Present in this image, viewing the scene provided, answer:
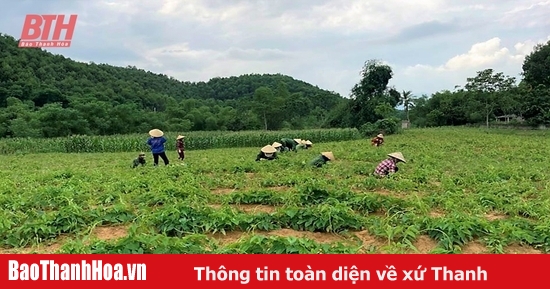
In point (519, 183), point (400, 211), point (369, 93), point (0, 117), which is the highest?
point (369, 93)

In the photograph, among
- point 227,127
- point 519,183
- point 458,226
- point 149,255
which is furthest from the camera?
point 227,127

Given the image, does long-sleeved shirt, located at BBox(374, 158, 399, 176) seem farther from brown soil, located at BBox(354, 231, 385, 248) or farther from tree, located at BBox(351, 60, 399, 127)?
tree, located at BBox(351, 60, 399, 127)

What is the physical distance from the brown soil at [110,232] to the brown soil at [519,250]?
4.56 m

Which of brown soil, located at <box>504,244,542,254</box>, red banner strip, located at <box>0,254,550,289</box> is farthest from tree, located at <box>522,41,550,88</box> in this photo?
red banner strip, located at <box>0,254,550,289</box>

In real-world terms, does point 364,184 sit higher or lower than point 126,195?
higher

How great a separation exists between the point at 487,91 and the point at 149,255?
3968 centimetres

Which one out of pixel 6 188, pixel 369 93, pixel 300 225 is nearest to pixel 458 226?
pixel 300 225

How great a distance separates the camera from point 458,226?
4680 mm

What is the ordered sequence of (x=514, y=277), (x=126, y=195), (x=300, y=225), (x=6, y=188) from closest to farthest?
1. (x=514, y=277)
2. (x=300, y=225)
3. (x=126, y=195)
4. (x=6, y=188)

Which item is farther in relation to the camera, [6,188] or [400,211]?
[6,188]

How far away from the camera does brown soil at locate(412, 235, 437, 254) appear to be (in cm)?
443

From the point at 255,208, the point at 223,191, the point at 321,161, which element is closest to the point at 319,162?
the point at 321,161

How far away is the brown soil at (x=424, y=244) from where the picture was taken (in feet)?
14.5

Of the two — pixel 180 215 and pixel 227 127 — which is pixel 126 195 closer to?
pixel 180 215
